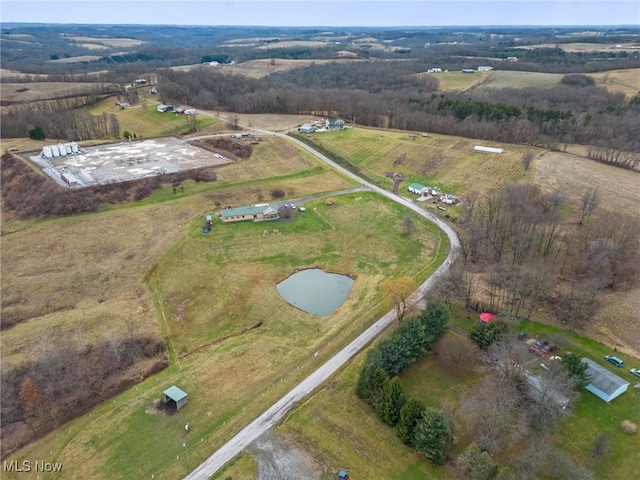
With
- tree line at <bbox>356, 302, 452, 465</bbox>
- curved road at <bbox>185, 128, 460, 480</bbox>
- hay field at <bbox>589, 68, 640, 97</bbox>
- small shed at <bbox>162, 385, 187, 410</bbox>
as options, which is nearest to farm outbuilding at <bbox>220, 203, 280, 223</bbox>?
curved road at <bbox>185, 128, 460, 480</bbox>

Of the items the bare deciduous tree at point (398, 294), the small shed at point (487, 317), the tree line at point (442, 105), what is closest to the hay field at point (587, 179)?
the tree line at point (442, 105)

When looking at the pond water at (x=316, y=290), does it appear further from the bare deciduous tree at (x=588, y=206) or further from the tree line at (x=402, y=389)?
the bare deciduous tree at (x=588, y=206)

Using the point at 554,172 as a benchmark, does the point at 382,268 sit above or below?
below

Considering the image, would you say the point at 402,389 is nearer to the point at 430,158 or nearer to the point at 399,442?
the point at 399,442

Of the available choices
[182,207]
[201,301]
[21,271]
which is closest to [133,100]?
[182,207]

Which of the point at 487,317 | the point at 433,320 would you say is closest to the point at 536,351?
the point at 487,317

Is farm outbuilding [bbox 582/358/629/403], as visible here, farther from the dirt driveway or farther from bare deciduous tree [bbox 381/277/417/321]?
the dirt driveway

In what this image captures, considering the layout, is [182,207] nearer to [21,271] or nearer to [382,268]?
[21,271]
